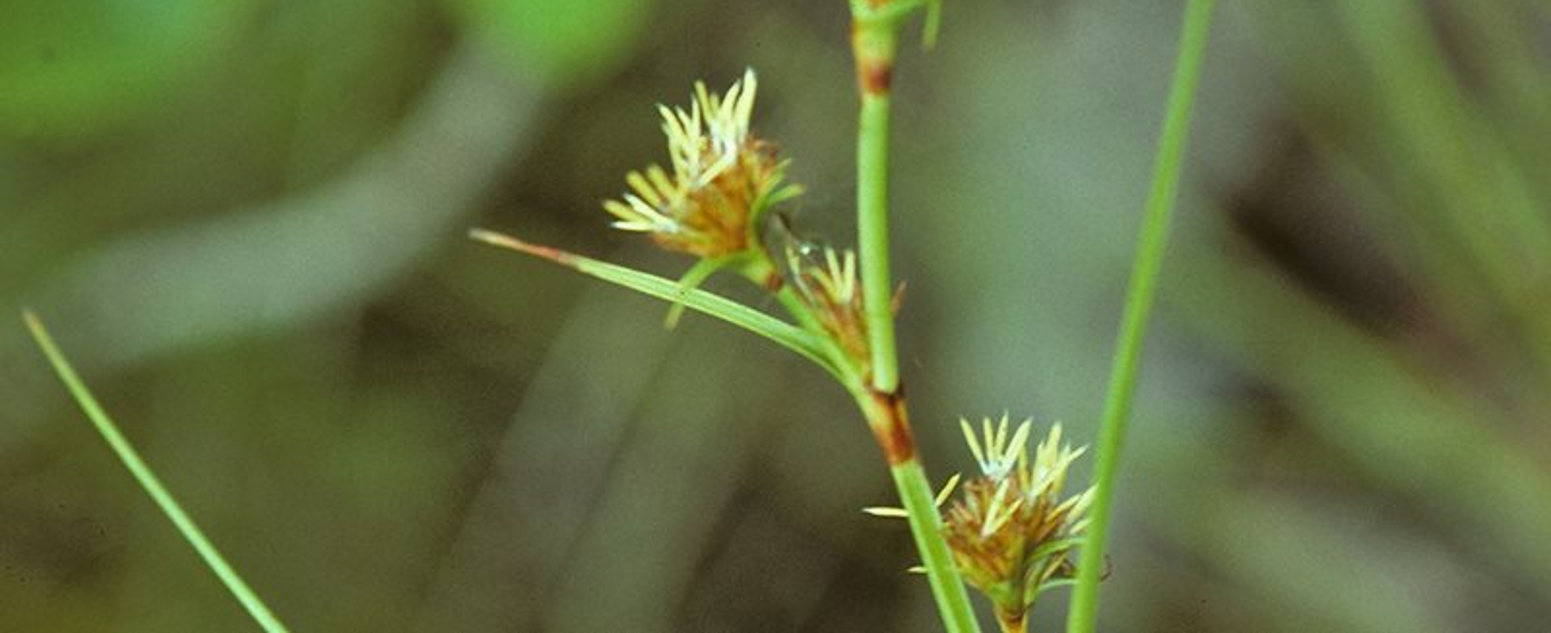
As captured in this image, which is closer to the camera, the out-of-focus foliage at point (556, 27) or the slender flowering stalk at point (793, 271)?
the slender flowering stalk at point (793, 271)

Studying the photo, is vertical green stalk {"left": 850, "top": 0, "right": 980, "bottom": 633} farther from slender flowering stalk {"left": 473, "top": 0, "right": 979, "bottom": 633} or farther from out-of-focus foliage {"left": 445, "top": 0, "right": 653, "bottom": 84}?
out-of-focus foliage {"left": 445, "top": 0, "right": 653, "bottom": 84}

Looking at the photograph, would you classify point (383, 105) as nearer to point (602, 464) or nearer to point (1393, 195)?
point (602, 464)

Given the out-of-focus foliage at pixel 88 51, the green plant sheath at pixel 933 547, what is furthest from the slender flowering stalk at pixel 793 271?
the out-of-focus foliage at pixel 88 51

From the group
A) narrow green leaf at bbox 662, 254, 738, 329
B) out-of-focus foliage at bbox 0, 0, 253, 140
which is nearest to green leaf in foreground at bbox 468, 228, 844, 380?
narrow green leaf at bbox 662, 254, 738, 329

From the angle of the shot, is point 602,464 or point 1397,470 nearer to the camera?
point 1397,470

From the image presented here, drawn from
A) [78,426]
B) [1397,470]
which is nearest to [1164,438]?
[1397,470]

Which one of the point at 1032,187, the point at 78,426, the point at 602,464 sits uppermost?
the point at 1032,187

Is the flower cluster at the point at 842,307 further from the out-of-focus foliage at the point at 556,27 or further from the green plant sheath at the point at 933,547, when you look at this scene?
the out-of-focus foliage at the point at 556,27

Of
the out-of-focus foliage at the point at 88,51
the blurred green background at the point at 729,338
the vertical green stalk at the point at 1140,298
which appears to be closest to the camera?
the vertical green stalk at the point at 1140,298
